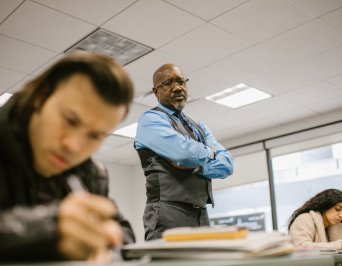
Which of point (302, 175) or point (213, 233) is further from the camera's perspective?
point (302, 175)

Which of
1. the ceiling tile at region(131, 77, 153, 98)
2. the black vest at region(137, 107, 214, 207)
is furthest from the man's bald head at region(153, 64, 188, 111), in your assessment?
the ceiling tile at region(131, 77, 153, 98)

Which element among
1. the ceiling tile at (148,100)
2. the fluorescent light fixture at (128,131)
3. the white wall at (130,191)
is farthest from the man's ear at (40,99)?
the white wall at (130,191)

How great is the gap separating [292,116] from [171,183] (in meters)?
4.08

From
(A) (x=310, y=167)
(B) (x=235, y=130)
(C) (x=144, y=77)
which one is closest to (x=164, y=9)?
(C) (x=144, y=77)

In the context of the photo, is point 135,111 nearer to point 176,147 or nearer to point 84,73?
point 176,147

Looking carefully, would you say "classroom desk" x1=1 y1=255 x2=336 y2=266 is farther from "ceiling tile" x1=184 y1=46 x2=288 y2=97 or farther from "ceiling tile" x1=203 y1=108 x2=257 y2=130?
"ceiling tile" x1=203 y1=108 x2=257 y2=130

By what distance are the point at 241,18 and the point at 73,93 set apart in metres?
2.57

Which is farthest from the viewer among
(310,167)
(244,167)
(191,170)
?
(244,167)

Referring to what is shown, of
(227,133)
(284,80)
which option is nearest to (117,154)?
(227,133)

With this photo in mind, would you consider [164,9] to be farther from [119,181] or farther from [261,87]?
[119,181]

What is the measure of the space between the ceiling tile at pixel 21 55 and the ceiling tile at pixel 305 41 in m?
1.97

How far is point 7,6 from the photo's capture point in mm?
2697

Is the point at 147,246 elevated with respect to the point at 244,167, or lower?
lower

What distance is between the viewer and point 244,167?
627cm
